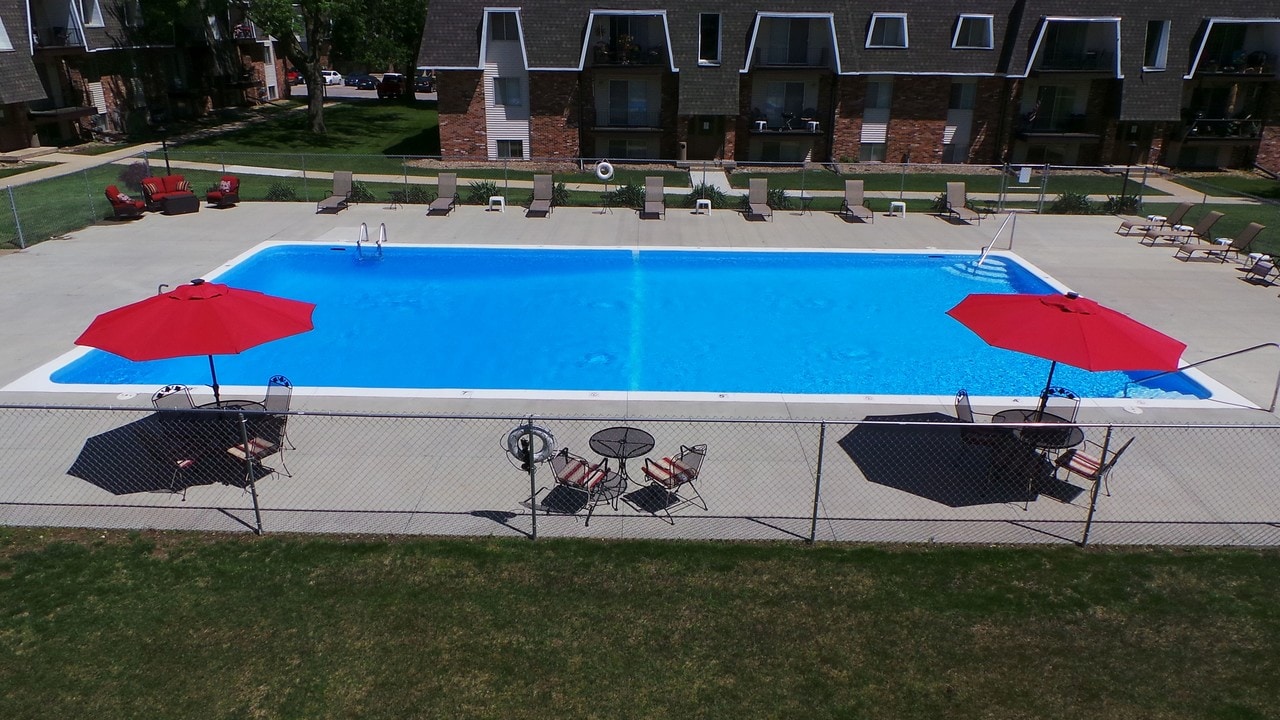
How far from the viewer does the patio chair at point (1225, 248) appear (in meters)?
22.8

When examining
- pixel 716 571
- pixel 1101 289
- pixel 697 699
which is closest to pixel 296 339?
pixel 716 571

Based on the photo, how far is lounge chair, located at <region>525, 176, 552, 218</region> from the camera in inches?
1099

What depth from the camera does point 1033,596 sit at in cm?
914

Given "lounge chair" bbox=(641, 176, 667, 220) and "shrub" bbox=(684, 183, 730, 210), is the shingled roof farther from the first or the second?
"shrub" bbox=(684, 183, 730, 210)

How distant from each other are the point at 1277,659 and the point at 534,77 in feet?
119

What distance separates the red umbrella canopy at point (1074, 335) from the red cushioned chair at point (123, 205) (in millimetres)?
24373

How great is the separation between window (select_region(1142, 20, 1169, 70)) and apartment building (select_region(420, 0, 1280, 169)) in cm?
7

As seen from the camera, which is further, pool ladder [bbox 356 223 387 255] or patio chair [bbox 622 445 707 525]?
pool ladder [bbox 356 223 387 255]

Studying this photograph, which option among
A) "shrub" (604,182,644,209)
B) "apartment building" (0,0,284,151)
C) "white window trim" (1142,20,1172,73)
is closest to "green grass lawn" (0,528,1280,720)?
"shrub" (604,182,644,209)

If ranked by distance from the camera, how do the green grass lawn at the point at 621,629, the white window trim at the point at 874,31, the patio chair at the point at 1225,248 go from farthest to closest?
the white window trim at the point at 874,31, the patio chair at the point at 1225,248, the green grass lawn at the point at 621,629

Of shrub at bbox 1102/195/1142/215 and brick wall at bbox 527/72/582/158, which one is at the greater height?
brick wall at bbox 527/72/582/158

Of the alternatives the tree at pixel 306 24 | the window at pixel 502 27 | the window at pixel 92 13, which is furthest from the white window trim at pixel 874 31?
the window at pixel 92 13

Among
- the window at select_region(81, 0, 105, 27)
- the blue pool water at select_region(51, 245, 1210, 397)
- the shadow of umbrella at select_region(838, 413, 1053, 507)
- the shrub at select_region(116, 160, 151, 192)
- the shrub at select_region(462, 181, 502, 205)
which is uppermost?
the window at select_region(81, 0, 105, 27)

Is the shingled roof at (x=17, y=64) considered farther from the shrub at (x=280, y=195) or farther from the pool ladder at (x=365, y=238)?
the pool ladder at (x=365, y=238)
